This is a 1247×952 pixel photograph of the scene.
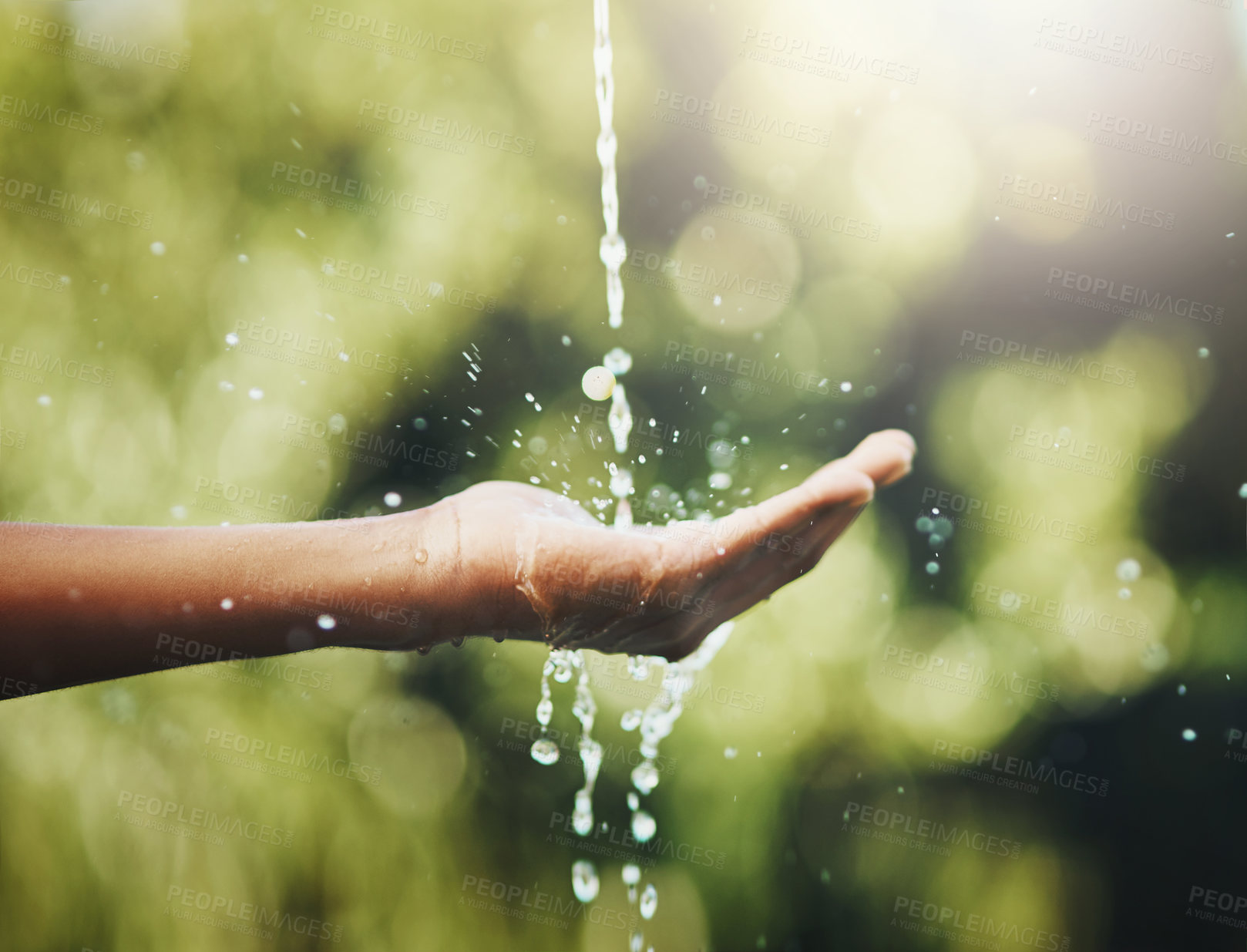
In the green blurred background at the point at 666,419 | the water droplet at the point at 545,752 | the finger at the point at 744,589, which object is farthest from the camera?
the water droplet at the point at 545,752

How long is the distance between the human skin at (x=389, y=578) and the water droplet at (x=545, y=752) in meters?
1.48

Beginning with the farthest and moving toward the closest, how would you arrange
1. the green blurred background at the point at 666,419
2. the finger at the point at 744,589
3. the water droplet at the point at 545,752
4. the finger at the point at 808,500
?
the water droplet at the point at 545,752
the green blurred background at the point at 666,419
the finger at the point at 744,589
the finger at the point at 808,500

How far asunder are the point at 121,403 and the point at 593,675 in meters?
1.92

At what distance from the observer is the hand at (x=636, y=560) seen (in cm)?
109

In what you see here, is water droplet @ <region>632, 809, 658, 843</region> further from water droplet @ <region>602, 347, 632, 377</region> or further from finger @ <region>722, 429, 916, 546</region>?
finger @ <region>722, 429, 916, 546</region>

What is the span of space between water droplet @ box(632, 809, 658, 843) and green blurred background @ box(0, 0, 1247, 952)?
4cm

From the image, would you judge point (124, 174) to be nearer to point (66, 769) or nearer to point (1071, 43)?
point (66, 769)

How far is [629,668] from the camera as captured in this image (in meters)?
2.64

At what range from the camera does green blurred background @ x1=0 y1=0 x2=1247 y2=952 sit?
246 centimetres

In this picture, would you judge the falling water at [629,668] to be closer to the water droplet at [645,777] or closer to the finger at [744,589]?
the water droplet at [645,777]

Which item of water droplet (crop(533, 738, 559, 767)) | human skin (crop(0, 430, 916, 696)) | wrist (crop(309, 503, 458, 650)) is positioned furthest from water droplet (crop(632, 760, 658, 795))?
wrist (crop(309, 503, 458, 650))

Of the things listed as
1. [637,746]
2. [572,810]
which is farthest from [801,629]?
[572,810]

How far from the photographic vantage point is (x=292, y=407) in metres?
2.47

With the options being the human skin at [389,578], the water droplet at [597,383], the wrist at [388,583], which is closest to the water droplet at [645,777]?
the water droplet at [597,383]
